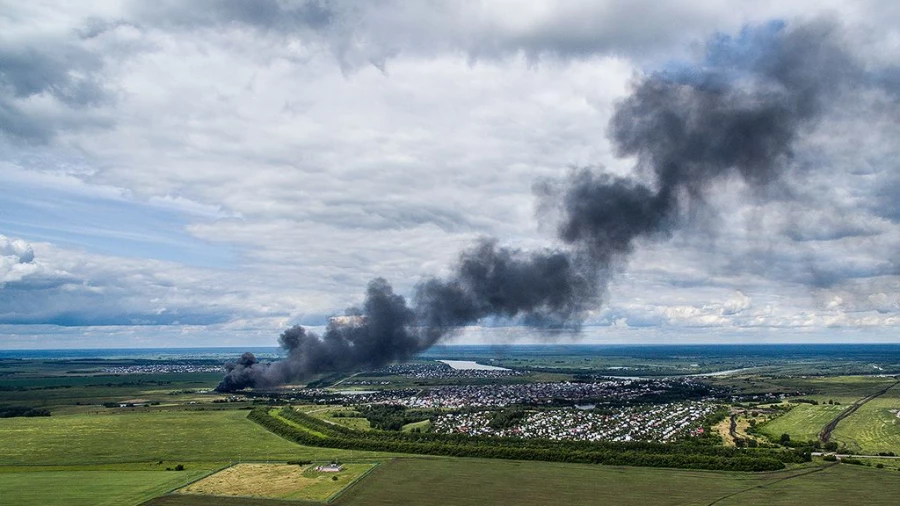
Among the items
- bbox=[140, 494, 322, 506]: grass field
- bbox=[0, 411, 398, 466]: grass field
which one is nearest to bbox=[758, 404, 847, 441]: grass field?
bbox=[0, 411, 398, 466]: grass field

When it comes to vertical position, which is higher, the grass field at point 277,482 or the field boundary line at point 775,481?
the grass field at point 277,482

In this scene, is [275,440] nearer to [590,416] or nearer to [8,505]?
[8,505]

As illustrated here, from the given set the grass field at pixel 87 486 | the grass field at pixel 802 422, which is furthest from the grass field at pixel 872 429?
A: the grass field at pixel 87 486

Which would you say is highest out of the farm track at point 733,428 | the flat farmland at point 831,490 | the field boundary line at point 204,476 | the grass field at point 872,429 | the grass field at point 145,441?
the grass field at point 145,441

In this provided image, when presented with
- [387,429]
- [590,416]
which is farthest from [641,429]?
[387,429]

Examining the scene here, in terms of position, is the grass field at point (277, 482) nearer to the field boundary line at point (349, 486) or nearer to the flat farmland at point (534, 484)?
the field boundary line at point (349, 486)

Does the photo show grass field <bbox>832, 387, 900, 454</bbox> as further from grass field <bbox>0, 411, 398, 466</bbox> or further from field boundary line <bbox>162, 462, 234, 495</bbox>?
field boundary line <bbox>162, 462, 234, 495</bbox>
